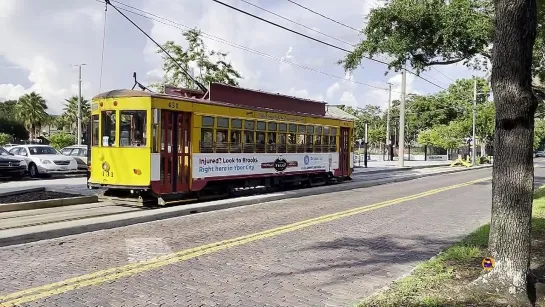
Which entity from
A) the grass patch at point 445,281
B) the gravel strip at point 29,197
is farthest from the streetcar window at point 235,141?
the grass patch at point 445,281

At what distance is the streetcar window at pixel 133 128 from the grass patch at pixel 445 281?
27.9 ft

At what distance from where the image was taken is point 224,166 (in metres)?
15.9

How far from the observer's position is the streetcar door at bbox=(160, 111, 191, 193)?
13859 mm

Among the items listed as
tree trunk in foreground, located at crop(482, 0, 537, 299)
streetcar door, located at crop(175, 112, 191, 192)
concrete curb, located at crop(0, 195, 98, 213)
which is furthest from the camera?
streetcar door, located at crop(175, 112, 191, 192)

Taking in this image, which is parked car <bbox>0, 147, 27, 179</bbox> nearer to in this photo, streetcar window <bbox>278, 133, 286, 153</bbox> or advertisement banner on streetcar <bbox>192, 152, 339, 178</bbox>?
advertisement banner on streetcar <bbox>192, 152, 339, 178</bbox>

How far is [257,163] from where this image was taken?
57.5ft

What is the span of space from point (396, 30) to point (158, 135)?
11.4m

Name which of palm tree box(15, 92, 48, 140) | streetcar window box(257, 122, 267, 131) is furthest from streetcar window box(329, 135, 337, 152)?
palm tree box(15, 92, 48, 140)

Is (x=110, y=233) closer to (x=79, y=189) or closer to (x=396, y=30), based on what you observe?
(x=79, y=189)

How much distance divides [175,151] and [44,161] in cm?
1362

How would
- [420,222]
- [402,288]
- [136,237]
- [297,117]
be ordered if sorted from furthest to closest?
[297,117]
[420,222]
[136,237]
[402,288]

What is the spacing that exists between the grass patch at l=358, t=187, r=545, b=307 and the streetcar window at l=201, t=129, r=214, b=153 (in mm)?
8359

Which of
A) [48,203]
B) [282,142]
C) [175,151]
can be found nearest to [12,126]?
[282,142]

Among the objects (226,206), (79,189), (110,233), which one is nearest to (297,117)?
(226,206)
